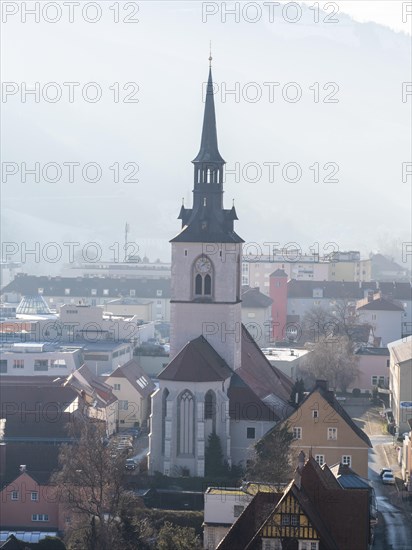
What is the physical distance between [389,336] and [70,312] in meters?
24.7

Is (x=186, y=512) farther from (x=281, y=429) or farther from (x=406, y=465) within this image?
(x=406, y=465)

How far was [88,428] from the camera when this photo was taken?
52406 millimetres

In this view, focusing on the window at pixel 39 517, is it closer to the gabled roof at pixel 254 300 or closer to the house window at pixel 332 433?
the house window at pixel 332 433

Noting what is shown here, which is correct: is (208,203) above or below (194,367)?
above

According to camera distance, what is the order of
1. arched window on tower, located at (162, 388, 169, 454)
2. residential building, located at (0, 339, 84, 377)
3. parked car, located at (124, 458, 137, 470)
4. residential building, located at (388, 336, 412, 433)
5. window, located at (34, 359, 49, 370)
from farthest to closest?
1. window, located at (34, 359, 49, 370)
2. residential building, located at (0, 339, 84, 377)
3. residential building, located at (388, 336, 412, 433)
4. arched window on tower, located at (162, 388, 169, 454)
5. parked car, located at (124, 458, 137, 470)

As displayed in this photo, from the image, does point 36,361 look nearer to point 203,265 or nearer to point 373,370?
point 203,265

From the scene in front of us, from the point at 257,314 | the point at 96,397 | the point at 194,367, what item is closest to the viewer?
the point at 194,367

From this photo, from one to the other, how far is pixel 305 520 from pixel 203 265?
2672 cm

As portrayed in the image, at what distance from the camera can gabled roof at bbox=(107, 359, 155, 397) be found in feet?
238

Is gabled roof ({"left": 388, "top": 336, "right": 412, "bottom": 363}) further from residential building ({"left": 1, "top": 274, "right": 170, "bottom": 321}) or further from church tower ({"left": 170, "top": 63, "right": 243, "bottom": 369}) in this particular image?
residential building ({"left": 1, "top": 274, "right": 170, "bottom": 321})

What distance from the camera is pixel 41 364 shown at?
7525 centimetres

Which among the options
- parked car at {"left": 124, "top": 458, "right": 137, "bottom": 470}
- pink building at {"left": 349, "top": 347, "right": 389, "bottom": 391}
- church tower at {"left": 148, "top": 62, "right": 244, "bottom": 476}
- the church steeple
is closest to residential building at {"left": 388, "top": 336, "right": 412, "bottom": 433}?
pink building at {"left": 349, "top": 347, "right": 389, "bottom": 391}

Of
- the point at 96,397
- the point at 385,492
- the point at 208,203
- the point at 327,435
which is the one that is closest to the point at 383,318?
the point at 96,397

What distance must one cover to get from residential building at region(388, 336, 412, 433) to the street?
835mm
